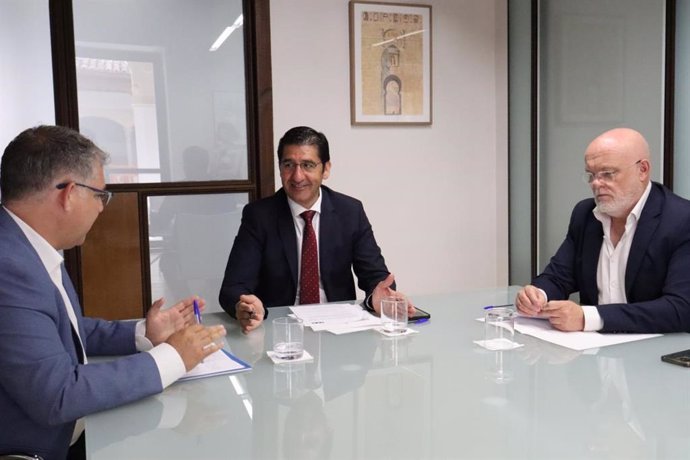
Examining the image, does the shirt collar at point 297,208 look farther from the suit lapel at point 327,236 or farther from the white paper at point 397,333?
the white paper at point 397,333

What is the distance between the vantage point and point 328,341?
1948 millimetres

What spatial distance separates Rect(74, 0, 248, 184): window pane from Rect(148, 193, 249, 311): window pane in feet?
0.54

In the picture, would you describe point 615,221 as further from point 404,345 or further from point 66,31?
point 66,31

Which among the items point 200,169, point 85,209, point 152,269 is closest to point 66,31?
point 200,169

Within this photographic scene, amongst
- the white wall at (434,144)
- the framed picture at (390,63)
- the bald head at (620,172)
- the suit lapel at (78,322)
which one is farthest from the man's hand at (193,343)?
the framed picture at (390,63)

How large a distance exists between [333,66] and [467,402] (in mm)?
3063

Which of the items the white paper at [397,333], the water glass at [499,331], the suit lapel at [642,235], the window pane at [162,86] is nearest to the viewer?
the water glass at [499,331]

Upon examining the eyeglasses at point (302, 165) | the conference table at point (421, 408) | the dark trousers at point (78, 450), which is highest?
the eyeglasses at point (302, 165)

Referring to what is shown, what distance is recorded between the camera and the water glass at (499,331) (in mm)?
1874

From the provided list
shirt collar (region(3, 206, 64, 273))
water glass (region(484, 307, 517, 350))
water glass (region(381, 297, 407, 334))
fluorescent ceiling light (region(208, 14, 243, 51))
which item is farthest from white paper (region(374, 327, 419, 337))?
fluorescent ceiling light (region(208, 14, 243, 51))

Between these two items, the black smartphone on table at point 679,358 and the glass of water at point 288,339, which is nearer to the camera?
the black smartphone on table at point 679,358

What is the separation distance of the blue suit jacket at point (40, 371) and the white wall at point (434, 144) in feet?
8.80

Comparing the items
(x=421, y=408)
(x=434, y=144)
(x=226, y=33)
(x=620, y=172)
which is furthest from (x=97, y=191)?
(x=434, y=144)

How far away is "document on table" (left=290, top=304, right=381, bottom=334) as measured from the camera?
2098mm
